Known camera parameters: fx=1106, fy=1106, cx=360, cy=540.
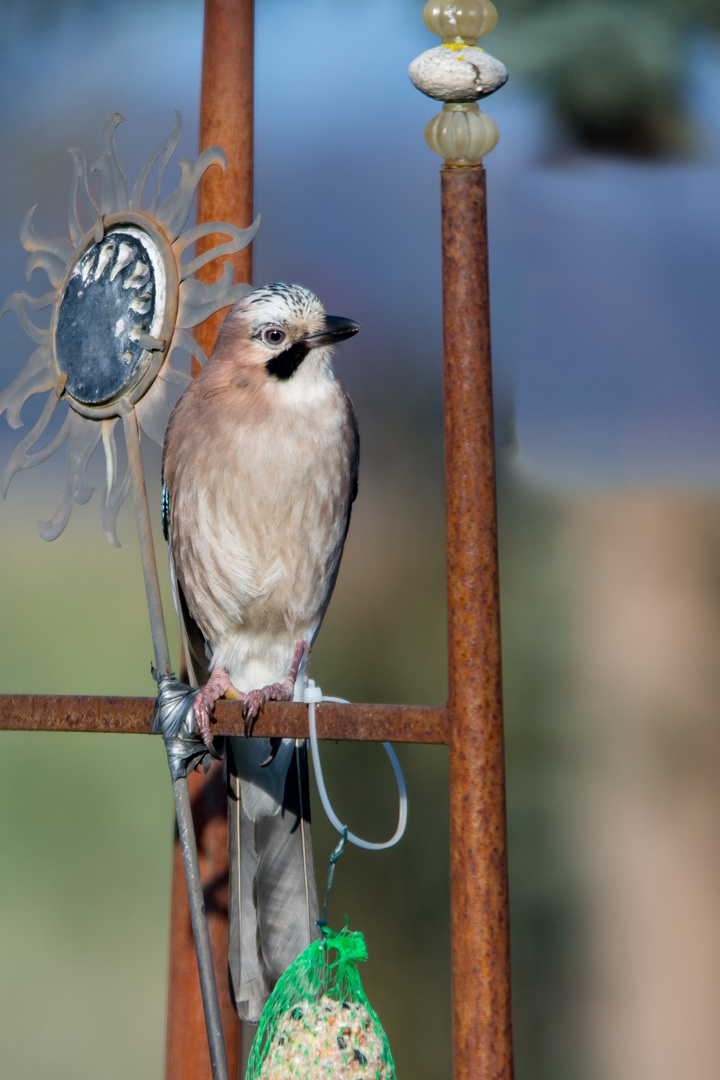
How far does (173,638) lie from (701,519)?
1.34 m

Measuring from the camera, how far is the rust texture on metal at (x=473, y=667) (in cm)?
118

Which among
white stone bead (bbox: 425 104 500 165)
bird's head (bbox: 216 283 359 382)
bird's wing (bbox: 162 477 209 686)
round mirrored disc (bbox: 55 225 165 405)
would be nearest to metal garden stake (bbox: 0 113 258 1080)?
round mirrored disc (bbox: 55 225 165 405)

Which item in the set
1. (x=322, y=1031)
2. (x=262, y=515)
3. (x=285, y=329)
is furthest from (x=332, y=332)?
(x=322, y=1031)

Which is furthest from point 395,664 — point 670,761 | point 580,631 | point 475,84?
point 475,84

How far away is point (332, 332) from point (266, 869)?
0.84 m

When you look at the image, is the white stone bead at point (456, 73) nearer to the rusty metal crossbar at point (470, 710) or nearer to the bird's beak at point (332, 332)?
the rusty metal crossbar at point (470, 710)

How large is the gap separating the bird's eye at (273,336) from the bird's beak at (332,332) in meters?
0.04

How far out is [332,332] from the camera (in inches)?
68.4

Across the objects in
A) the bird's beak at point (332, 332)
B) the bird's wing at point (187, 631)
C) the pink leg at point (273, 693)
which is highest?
the bird's beak at point (332, 332)

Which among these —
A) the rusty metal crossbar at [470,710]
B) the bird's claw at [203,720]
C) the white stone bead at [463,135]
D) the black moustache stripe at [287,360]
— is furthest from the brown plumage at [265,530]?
the white stone bead at [463,135]

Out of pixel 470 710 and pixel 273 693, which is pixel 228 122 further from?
pixel 470 710

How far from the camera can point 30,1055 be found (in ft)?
9.43

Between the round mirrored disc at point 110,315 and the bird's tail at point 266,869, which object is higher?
the round mirrored disc at point 110,315

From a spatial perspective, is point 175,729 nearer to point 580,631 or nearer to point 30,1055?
point 580,631
